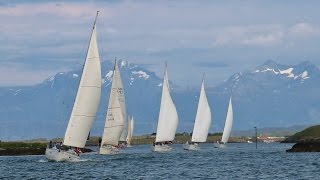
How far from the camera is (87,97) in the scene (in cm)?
10306

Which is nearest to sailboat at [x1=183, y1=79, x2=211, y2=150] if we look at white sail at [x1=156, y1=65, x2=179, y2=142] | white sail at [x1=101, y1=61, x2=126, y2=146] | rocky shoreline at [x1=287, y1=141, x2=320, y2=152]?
white sail at [x1=156, y1=65, x2=179, y2=142]

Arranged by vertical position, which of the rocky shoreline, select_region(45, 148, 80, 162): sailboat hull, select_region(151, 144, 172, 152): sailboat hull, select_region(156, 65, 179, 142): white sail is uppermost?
select_region(156, 65, 179, 142): white sail

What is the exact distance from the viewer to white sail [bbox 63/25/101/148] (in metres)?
102

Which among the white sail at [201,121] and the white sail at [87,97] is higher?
the white sail at [201,121]

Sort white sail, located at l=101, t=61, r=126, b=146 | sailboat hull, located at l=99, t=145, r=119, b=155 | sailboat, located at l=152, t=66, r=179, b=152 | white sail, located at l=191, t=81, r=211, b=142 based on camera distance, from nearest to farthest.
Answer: white sail, located at l=101, t=61, r=126, b=146, sailboat hull, located at l=99, t=145, r=119, b=155, sailboat, located at l=152, t=66, r=179, b=152, white sail, located at l=191, t=81, r=211, b=142

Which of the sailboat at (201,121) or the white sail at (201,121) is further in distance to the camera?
the white sail at (201,121)

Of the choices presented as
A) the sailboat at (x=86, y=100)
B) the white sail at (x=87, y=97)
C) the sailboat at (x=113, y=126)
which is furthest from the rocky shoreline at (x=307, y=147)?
the white sail at (x=87, y=97)

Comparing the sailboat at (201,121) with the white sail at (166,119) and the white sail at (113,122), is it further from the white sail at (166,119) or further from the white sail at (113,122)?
the white sail at (113,122)

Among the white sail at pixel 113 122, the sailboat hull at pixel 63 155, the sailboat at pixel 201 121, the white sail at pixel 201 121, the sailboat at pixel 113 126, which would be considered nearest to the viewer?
the sailboat hull at pixel 63 155

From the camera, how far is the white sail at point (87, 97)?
102 metres

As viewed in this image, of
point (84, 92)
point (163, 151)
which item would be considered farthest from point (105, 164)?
point (163, 151)

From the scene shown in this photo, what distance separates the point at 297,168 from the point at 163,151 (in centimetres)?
6527

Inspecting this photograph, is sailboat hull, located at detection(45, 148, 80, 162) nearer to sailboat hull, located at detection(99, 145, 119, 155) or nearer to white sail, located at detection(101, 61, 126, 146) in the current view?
white sail, located at detection(101, 61, 126, 146)

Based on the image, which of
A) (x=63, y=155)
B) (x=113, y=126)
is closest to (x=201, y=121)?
(x=113, y=126)
